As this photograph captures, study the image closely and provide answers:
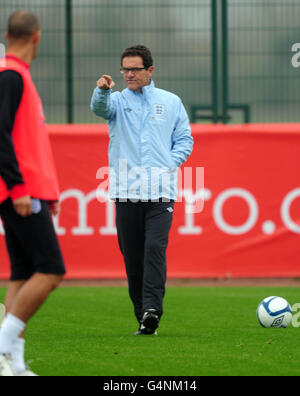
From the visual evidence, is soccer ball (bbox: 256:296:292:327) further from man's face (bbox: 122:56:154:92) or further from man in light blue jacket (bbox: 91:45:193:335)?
man's face (bbox: 122:56:154:92)

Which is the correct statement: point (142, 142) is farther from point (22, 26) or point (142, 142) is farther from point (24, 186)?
point (24, 186)

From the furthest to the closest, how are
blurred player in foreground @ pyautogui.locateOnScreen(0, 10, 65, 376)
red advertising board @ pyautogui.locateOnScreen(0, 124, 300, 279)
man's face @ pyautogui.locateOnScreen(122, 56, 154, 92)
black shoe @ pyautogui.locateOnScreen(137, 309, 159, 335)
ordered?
1. red advertising board @ pyautogui.locateOnScreen(0, 124, 300, 279)
2. man's face @ pyautogui.locateOnScreen(122, 56, 154, 92)
3. black shoe @ pyautogui.locateOnScreen(137, 309, 159, 335)
4. blurred player in foreground @ pyautogui.locateOnScreen(0, 10, 65, 376)

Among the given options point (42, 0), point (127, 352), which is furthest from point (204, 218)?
point (127, 352)

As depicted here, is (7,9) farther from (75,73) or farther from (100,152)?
(100,152)

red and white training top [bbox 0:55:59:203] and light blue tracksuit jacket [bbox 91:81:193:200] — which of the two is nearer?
red and white training top [bbox 0:55:59:203]

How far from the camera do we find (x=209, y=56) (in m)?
14.2

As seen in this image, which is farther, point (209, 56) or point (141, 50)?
point (209, 56)

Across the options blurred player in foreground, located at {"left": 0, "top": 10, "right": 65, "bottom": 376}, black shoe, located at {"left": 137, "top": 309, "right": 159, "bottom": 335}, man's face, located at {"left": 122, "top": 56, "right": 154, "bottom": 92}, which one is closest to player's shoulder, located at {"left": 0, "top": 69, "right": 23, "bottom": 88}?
blurred player in foreground, located at {"left": 0, "top": 10, "right": 65, "bottom": 376}

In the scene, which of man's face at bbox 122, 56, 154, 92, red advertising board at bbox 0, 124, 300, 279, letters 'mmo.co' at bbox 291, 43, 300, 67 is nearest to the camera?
man's face at bbox 122, 56, 154, 92

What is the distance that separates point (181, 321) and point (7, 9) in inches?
277

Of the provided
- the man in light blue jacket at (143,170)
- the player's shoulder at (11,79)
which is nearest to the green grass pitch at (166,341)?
the man in light blue jacket at (143,170)

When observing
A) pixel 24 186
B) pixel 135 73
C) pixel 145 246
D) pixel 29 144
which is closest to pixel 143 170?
A: pixel 145 246

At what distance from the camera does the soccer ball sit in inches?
327

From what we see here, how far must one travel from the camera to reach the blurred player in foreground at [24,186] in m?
5.27
